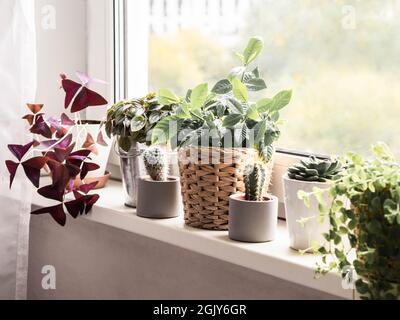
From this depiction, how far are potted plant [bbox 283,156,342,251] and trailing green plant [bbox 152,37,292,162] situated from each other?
12 centimetres

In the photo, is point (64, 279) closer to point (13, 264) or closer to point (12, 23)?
point (13, 264)

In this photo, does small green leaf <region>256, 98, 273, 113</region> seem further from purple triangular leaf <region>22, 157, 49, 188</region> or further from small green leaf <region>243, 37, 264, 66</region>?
purple triangular leaf <region>22, 157, 49, 188</region>

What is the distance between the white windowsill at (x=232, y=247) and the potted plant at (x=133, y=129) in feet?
0.23

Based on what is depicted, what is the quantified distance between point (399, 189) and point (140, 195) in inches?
24.6

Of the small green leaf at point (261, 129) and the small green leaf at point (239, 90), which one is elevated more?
the small green leaf at point (239, 90)

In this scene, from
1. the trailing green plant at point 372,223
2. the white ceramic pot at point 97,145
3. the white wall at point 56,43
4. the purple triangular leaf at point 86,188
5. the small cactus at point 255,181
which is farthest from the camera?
the white wall at point 56,43

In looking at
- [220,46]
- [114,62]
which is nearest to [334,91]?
[220,46]

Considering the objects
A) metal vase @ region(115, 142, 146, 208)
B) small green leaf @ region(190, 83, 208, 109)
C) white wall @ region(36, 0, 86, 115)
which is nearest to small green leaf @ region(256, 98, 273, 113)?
small green leaf @ region(190, 83, 208, 109)

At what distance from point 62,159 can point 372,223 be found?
79cm

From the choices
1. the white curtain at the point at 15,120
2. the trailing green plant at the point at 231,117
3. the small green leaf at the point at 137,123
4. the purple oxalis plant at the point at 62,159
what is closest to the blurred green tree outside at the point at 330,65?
the trailing green plant at the point at 231,117

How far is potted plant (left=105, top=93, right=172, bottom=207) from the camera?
4.45ft

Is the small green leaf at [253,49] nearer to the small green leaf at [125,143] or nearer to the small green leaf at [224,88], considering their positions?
the small green leaf at [224,88]

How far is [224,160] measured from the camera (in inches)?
46.7

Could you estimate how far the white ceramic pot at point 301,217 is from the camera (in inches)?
42.3
